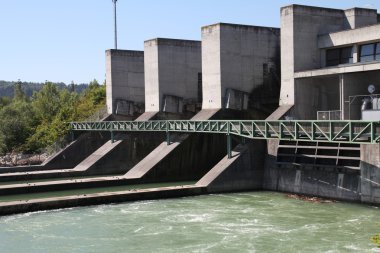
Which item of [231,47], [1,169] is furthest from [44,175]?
[231,47]

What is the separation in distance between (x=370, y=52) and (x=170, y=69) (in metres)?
17.1

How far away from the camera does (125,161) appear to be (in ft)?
134

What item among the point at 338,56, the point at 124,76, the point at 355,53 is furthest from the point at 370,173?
the point at 124,76

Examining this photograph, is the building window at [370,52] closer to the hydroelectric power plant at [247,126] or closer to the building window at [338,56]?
the hydroelectric power plant at [247,126]

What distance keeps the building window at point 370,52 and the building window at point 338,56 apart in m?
0.74

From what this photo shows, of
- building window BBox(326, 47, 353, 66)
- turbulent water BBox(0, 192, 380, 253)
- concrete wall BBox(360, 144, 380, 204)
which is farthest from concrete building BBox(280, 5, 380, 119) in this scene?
turbulent water BBox(0, 192, 380, 253)

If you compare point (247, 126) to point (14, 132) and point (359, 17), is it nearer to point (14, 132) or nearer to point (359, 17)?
point (359, 17)

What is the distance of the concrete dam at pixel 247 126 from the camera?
82.1 feet

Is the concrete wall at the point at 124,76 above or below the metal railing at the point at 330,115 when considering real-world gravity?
above

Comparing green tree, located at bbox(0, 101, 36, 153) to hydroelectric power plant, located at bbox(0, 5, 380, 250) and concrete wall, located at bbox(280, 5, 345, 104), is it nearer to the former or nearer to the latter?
hydroelectric power plant, located at bbox(0, 5, 380, 250)

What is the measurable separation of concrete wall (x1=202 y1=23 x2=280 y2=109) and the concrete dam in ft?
0.24

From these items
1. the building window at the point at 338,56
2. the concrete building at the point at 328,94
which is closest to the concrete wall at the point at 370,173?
the concrete building at the point at 328,94

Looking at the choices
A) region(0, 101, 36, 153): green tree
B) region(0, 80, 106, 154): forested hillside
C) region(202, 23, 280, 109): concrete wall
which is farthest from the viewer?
region(0, 101, 36, 153): green tree

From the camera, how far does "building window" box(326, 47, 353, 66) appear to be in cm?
3097
